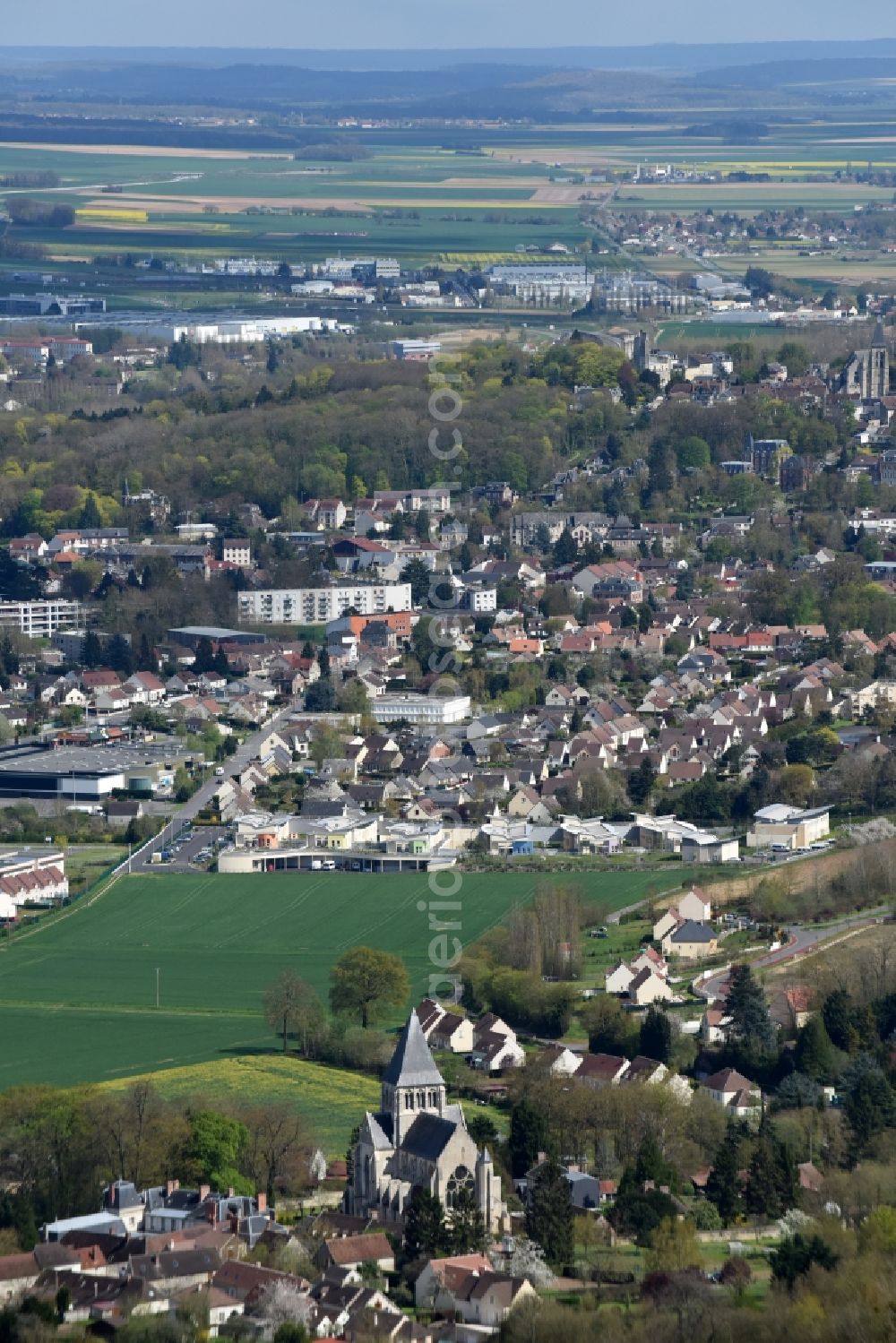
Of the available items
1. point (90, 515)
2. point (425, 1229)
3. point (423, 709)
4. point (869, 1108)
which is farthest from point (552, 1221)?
point (90, 515)

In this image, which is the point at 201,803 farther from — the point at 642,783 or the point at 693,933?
the point at 693,933

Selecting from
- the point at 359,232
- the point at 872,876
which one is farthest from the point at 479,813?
the point at 359,232

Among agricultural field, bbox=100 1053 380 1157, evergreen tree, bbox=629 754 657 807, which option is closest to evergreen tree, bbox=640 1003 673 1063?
agricultural field, bbox=100 1053 380 1157

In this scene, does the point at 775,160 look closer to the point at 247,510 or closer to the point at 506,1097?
the point at 247,510

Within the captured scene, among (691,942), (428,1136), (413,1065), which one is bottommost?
(691,942)

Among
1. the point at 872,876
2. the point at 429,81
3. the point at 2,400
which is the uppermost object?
the point at 872,876
